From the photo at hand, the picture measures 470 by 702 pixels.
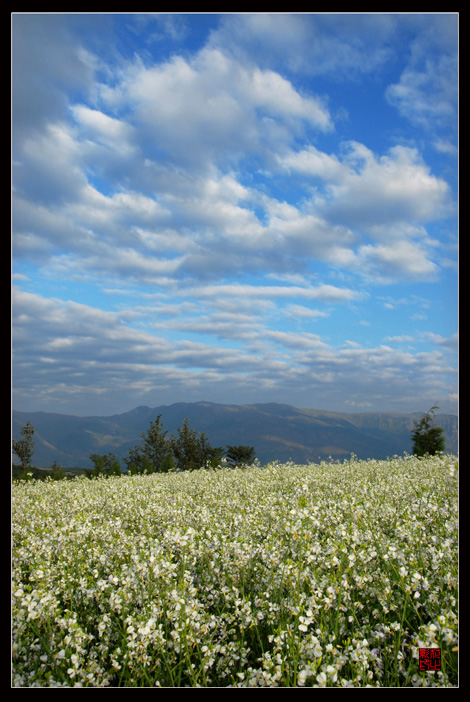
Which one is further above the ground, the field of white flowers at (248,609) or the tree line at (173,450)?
the field of white flowers at (248,609)

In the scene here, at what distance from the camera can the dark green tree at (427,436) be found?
4281 cm

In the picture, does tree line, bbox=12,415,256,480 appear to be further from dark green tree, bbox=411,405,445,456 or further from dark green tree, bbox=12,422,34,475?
dark green tree, bbox=411,405,445,456

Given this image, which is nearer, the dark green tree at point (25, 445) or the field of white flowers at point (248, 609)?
the field of white flowers at point (248, 609)

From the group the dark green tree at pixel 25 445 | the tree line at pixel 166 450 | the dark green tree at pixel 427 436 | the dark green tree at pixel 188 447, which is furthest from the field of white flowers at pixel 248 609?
the dark green tree at pixel 188 447

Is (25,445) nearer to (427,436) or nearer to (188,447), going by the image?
(188,447)

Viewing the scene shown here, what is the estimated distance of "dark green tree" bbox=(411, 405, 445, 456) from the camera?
4281cm

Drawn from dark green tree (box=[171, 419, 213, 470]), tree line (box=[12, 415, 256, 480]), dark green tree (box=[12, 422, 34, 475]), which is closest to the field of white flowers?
tree line (box=[12, 415, 256, 480])

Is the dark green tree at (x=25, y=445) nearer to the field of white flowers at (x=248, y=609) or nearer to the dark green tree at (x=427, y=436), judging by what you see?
the dark green tree at (x=427, y=436)

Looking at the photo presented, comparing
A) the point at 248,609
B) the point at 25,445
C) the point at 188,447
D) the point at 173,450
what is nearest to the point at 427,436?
the point at 188,447

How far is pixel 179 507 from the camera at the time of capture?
31.0ft
